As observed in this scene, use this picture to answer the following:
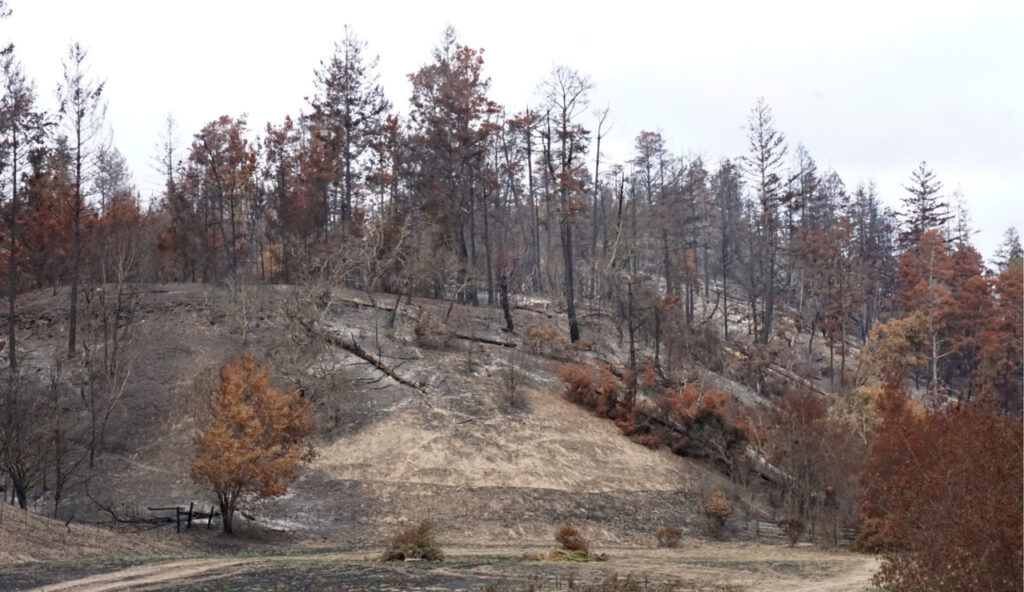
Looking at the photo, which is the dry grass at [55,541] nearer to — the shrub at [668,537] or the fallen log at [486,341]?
the shrub at [668,537]

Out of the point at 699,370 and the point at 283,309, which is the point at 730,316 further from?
the point at 283,309

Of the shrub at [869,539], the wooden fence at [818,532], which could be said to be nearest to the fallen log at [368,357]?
the wooden fence at [818,532]

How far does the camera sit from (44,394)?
33.0m

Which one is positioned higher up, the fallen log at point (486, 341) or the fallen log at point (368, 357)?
the fallen log at point (486, 341)

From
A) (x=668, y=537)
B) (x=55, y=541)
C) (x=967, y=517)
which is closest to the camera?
(x=967, y=517)

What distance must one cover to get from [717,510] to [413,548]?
1385 cm

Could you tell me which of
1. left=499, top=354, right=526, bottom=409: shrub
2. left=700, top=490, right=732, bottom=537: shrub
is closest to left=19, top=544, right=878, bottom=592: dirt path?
left=700, top=490, right=732, bottom=537: shrub

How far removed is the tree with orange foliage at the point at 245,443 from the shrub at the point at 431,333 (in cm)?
1329

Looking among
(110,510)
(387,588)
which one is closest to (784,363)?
(110,510)

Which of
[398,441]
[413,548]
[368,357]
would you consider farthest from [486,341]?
[413,548]

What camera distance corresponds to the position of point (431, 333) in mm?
42344

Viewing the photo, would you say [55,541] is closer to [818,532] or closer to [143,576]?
[143,576]

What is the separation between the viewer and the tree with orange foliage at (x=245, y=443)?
87.4ft

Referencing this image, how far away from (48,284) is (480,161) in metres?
26.1
